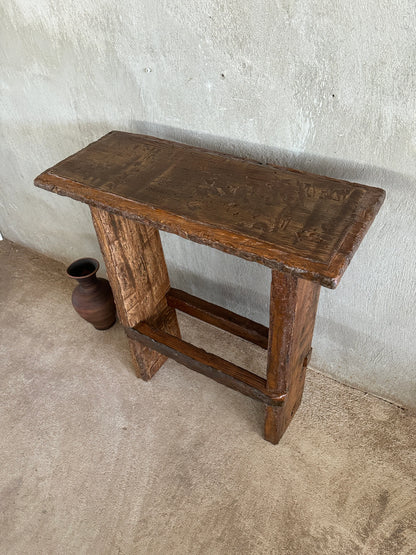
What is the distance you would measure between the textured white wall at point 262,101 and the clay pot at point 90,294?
0.37 metres

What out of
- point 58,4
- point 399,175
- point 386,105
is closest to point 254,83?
point 386,105

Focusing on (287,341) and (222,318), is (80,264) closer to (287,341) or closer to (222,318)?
(222,318)

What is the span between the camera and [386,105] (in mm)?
1178

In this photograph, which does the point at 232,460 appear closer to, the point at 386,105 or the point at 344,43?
the point at 386,105

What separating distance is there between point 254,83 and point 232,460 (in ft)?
4.57

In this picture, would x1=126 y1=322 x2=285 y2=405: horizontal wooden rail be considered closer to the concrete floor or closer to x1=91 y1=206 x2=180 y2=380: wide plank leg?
x1=91 y1=206 x2=180 y2=380: wide plank leg

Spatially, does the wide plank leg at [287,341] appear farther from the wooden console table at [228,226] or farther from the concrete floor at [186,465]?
the concrete floor at [186,465]

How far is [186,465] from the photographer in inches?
67.9

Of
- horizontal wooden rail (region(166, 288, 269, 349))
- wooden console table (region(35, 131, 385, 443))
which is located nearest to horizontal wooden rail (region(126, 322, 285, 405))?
wooden console table (region(35, 131, 385, 443))

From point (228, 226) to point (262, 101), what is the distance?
1.62 ft

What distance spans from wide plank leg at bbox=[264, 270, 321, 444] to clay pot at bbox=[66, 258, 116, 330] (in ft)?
3.19

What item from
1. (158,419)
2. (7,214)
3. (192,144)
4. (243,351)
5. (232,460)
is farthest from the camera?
(7,214)

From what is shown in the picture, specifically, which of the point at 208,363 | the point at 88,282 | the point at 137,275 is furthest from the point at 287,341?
the point at 88,282

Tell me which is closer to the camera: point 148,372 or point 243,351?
point 148,372
